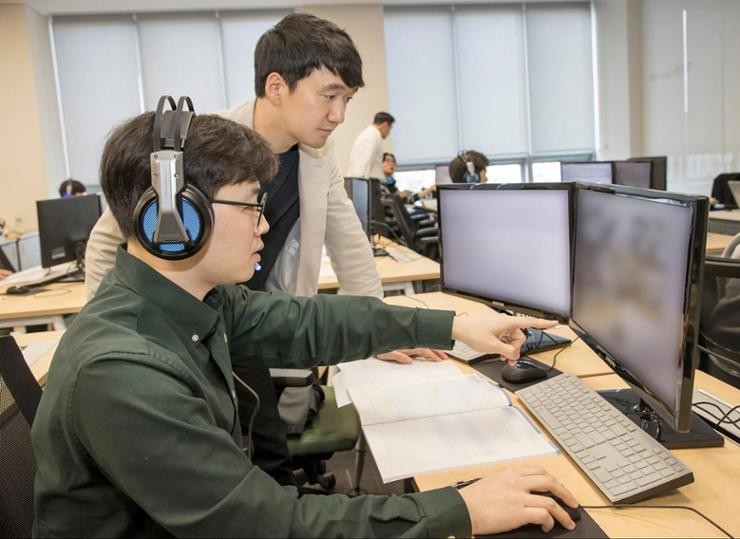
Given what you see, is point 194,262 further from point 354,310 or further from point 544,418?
point 544,418

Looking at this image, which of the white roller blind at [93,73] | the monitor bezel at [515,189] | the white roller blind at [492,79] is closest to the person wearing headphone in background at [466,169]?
the monitor bezel at [515,189]

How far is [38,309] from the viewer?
2.64 meters

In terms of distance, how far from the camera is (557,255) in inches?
56.6

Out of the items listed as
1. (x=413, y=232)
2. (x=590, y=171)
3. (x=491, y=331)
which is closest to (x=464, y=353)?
(x=491, y=331)

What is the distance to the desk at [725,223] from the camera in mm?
3754

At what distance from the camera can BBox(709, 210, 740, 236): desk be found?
148 inches

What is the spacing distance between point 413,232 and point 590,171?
1286mm

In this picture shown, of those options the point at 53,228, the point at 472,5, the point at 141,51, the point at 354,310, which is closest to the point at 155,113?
the point at 354,310

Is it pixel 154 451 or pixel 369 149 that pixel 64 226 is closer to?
pixel 154 451

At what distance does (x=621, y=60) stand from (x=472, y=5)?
1846 millimetres

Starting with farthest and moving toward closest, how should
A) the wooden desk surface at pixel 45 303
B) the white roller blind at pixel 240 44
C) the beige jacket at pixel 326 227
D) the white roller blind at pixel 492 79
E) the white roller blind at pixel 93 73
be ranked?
the white roller blind at pixel 492 79, the white roller blind at pixel 240 44, the white roller blind at pixel 93 73, the wooden desk surface at pixel 45 303, the beige jacket at pixel 326 227

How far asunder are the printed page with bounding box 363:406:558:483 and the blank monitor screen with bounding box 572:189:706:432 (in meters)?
0.21

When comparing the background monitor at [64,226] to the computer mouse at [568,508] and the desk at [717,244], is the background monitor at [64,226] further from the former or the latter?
the desk at [717,244]

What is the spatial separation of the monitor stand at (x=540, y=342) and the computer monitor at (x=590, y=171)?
2148 mm
